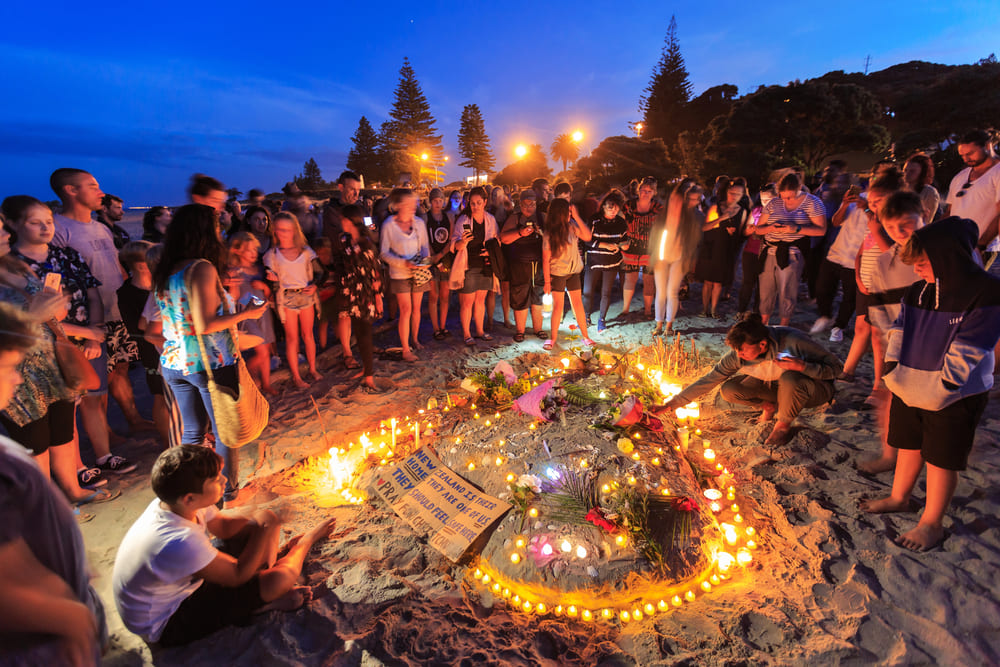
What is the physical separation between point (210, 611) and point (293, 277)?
11.6 ft

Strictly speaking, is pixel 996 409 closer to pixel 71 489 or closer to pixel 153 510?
pixel 153 510

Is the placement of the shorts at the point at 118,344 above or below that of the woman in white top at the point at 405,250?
below

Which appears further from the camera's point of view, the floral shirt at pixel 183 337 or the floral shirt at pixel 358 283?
the floral shirt at pixel 358 283

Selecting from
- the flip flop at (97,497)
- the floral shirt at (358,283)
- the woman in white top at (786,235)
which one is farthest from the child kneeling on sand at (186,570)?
the woman in white top at (786,235)

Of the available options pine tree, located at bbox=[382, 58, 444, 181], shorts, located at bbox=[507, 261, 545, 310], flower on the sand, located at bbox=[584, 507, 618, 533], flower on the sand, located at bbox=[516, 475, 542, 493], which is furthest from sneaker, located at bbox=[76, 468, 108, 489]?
pine tree, located at bbox=[382, 58, 444, 181]

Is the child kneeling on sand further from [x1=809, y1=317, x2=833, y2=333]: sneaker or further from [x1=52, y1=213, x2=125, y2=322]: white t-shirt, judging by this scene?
[x1=809, y1=317, x2=833, y2=333]: sneaker

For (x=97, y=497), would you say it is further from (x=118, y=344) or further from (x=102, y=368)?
(x=118, y=344)

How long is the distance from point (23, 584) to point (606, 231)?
6.67 metres

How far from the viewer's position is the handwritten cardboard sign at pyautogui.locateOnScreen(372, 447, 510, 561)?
300cm

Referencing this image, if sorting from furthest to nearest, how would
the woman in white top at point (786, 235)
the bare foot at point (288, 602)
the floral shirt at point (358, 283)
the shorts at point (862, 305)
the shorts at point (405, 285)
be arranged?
the woman in white top at point (786, 235)
the shorts at point (405, 285)
the floral shirt at point (358, 283)
the shorts at point (862, 305)
the bare foot at point (288, 602)

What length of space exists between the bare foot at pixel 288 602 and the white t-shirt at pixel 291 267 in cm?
340

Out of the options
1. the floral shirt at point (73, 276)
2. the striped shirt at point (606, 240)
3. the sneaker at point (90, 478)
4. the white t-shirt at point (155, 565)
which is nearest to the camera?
the white t-shirt at point (155, 565)

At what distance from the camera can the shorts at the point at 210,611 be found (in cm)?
224

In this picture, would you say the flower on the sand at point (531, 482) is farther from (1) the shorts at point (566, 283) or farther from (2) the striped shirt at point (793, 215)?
(2) the striped shirt at point (793, 215)
